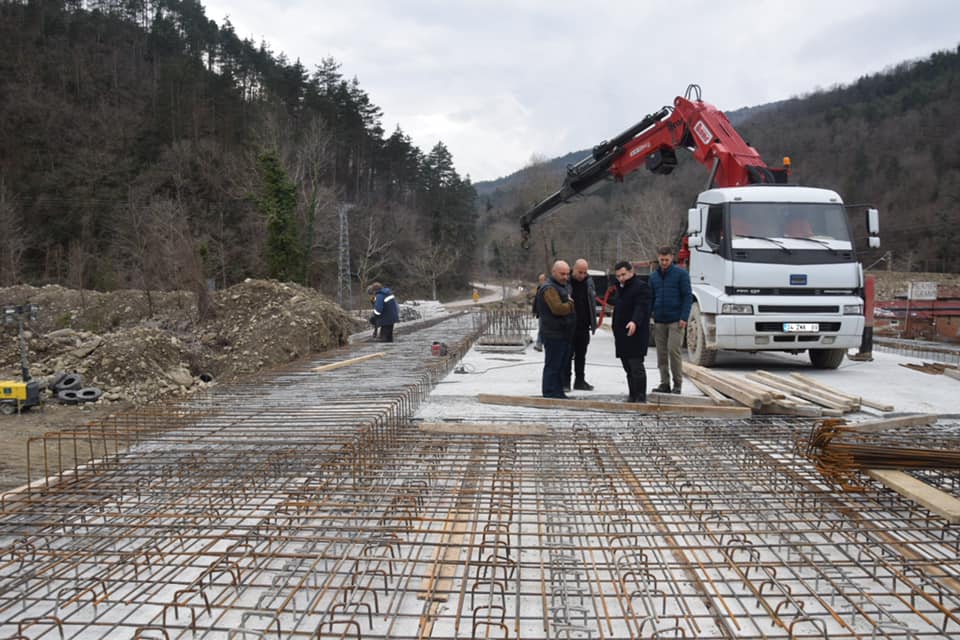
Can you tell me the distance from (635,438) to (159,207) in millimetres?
32894

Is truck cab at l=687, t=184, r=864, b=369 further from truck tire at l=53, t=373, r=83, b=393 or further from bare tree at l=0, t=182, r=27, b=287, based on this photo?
bare tree at l=0, t=182, r=27, b=287

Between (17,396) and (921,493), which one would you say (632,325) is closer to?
(921,493)

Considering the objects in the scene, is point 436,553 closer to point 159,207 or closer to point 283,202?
point 283,202

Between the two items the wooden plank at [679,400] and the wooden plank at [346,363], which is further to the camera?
the wooden plank at [346,363]

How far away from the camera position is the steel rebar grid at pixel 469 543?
2.24 m

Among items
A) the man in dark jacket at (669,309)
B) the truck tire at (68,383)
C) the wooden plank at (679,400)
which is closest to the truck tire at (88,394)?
the truck tire at (68,383)

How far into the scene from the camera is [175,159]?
120 ft

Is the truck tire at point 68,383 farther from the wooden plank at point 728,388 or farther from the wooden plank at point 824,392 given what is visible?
the wooden plank at point 824,392

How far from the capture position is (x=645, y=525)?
3.05m

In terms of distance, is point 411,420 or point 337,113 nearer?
point 411,420

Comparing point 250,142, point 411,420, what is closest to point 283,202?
point 250,142

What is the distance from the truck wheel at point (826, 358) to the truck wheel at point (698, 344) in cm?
139

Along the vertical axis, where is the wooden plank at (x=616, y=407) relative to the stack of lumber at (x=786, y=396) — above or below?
below

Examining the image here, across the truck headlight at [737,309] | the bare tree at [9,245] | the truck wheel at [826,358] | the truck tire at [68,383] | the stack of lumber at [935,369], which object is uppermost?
the bare tree at [9,245]
